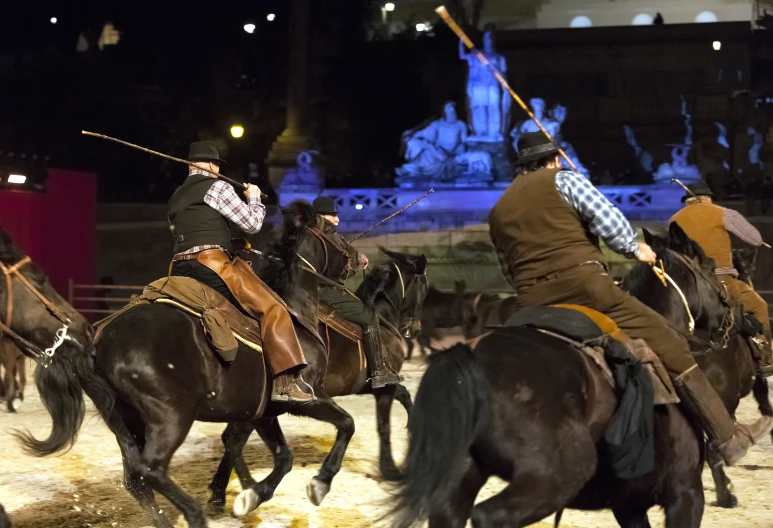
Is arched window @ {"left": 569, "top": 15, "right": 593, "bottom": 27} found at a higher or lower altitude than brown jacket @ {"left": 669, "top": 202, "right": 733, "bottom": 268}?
higher

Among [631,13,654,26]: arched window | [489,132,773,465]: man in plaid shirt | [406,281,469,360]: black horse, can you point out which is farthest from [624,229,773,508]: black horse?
[631,13,654,26]: arched window

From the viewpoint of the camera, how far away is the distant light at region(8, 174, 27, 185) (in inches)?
549

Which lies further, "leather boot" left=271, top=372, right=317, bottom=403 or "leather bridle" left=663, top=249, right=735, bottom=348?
"leather boot" left=271, top=372, right=317, bottom=403

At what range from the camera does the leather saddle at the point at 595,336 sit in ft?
12.2

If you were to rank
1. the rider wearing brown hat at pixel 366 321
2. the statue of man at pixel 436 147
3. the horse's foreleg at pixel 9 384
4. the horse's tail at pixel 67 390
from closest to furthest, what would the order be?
the horse's tail at pixel 67 390, the rider wearing brown hat at pixel 366 321, the horse's foreleg at pixel 9 384, the statue of man at pixel 436 147

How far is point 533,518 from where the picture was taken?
11.0 feet

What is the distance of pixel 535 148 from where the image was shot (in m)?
4.00

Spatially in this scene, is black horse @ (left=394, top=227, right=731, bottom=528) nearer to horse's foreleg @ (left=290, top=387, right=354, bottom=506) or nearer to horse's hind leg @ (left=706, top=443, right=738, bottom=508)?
horse's foreleg @ (left=290, top=387, right=354, bottom=506)

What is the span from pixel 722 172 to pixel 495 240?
1050 inches

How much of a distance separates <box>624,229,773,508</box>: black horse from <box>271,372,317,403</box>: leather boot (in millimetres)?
2099

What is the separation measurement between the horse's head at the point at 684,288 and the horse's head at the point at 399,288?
3081 mm

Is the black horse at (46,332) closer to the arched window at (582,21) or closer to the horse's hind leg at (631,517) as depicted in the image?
the horse's hind leg at (631,517)

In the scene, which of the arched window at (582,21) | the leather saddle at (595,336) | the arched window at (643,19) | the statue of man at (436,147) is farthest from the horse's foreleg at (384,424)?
the arched window at (643,19)

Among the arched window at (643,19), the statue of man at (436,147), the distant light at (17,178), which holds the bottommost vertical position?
the distant light at (17,178)
